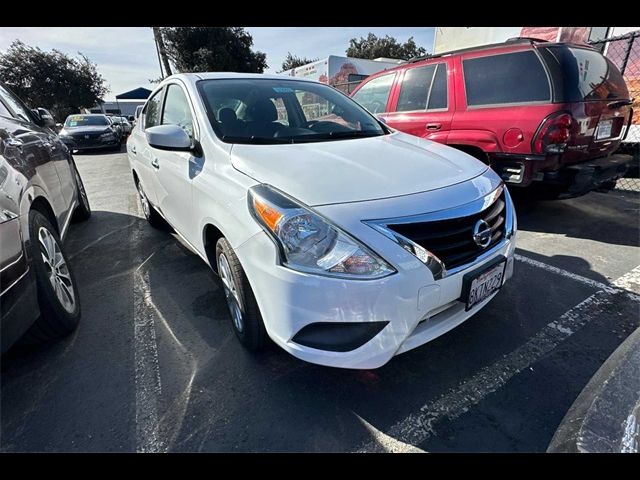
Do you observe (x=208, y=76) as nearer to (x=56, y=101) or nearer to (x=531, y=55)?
(x=531, y=55)

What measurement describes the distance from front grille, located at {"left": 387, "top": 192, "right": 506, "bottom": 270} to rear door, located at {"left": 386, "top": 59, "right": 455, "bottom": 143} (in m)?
2.76

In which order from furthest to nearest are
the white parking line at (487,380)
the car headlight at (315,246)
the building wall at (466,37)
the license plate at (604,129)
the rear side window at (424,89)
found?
1. the building wall at (466,37)
2. the rear side window at (424,89)
3. the license plate at (604,129)
4. the white parking line at (487,380)
5. the car headlight at (315,246)

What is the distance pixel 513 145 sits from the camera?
3.48 metres

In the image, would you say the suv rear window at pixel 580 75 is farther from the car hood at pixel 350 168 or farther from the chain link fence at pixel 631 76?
the chain link fence at pixel 631 76

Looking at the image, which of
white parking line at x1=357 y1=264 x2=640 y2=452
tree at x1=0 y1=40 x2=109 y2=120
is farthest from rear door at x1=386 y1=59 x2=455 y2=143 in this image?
tree at x1=0 y1=40 x2=109 y2=120

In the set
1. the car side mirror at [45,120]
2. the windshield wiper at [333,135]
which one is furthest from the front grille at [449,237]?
the car side mirror at [45,120]

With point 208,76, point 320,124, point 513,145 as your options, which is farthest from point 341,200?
point 513,145

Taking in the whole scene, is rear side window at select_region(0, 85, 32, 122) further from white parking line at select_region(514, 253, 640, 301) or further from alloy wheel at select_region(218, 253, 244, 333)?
A: white parking line at select_region(514, 253, 640, 301)

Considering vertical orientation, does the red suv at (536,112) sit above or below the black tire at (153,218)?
above

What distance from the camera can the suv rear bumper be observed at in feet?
11.0

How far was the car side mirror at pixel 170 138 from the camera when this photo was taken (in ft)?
6.97

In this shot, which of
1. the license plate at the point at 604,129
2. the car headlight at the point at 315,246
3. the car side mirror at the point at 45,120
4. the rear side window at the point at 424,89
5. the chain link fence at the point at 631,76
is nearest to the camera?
the car headlight at the point at 315,246

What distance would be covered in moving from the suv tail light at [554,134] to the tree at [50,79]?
34.9 m

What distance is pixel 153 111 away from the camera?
3473 millimetres
